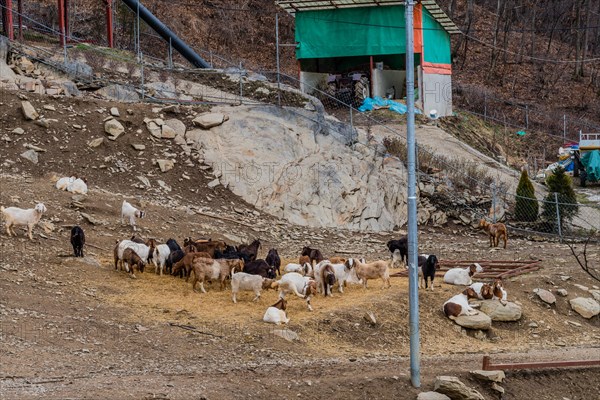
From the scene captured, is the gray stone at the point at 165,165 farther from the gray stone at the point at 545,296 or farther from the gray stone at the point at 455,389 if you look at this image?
the gray stone at the point at 455,389

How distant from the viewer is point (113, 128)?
80.5ft

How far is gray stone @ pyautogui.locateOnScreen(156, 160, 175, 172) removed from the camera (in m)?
24.1

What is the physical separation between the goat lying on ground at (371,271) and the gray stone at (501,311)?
1.75 meters

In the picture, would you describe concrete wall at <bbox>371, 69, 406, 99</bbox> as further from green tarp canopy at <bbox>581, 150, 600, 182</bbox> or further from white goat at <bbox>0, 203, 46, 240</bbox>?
white goat at <bbox>0, 203, 46, 240</bbox>

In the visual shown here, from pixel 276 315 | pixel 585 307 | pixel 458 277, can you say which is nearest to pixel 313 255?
pixel 458 277

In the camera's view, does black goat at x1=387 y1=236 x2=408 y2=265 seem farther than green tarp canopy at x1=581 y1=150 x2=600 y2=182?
No

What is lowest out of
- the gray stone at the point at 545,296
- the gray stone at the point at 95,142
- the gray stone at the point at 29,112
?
the gray stone at the point at 545,296

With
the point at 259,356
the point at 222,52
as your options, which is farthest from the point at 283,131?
the point at 222,52

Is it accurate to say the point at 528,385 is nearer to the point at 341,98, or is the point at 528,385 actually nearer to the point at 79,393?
the point at 79,393

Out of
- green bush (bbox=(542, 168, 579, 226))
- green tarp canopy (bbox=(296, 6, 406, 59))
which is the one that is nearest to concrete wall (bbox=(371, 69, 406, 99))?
green tarp canopy (bbox=(296, 6, 406, 59))

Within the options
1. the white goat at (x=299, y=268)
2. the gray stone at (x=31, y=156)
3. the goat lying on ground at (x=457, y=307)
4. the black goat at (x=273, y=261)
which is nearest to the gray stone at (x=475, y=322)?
the goat lying on ground at (x=457, y=307)

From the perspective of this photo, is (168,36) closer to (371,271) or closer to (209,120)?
(209,120)

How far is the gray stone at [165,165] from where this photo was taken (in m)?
24.1

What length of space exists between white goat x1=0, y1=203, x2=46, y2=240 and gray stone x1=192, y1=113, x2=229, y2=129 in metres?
8.90
